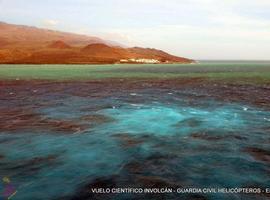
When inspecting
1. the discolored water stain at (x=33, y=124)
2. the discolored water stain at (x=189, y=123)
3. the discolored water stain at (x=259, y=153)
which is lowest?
the discolored water stain at (x=33, y=124)

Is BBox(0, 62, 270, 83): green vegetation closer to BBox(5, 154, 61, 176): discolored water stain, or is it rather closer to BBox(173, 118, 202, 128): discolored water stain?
BBox(173, 118, 202, 128): discolored water stain

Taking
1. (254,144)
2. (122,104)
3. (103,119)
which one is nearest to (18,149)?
(103,119)

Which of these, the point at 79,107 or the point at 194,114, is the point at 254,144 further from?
the point at 79,107

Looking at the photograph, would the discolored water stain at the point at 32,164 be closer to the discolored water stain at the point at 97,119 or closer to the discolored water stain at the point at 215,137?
the discolored water stain at the point at 215,137

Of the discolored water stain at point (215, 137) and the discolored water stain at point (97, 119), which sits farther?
the discolored water stain at point (97, 119)

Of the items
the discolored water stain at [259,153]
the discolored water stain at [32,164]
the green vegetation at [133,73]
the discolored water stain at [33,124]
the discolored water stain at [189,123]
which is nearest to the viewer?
the discolored water stain at [32,164]

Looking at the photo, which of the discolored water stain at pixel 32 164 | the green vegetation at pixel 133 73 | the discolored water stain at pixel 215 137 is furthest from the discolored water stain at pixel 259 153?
the green vegetation at pixel 133 73

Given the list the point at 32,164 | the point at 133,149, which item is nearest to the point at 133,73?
the point at 133,149

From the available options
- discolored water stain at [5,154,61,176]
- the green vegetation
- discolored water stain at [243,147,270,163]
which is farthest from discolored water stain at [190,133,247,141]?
the green vegetation
